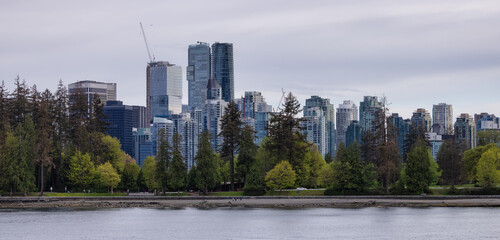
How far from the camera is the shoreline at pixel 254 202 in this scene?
384 ft

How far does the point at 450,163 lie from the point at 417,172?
89.4 ft

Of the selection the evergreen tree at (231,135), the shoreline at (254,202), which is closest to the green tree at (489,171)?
the shoreline at (254,202)

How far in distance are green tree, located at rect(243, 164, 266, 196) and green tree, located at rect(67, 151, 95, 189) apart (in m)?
31.1

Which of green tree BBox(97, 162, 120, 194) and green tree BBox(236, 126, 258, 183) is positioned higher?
green tree BBox(236, 126, 258, 183)

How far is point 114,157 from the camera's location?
155125 millimetres

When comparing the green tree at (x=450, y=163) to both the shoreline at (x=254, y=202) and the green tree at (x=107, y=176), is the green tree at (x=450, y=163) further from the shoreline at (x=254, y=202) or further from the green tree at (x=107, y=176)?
the green tree at (x=107, y=176)

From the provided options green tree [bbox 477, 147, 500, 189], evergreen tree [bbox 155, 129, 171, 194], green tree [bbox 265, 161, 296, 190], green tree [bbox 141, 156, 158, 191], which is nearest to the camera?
green tree [bbox 477, 147, 500, 189]

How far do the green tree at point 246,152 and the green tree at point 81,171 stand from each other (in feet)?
94.1

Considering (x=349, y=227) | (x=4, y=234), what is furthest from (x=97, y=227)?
(x=349, y=227)

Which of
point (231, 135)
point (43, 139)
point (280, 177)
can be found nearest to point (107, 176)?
point (43, 139)

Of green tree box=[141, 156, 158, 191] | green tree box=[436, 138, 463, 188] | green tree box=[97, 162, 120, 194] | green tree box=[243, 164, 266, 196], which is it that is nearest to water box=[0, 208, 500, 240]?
green tree box=[243, 164, 266, 196]

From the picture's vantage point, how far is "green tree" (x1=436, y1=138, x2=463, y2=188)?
142500mm

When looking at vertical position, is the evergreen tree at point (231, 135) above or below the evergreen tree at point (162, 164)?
above

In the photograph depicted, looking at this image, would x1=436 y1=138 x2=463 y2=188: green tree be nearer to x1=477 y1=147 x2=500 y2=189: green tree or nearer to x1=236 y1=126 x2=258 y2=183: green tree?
x1=477 y1=147 x2=500 y2=189: green tree
